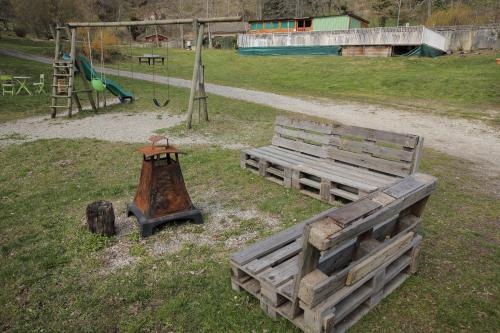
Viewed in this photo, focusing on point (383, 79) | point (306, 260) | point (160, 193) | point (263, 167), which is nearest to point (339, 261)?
point (306, 260)

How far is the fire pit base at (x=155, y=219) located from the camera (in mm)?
4715

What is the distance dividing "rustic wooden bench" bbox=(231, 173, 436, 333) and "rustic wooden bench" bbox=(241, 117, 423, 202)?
1521 millimetres

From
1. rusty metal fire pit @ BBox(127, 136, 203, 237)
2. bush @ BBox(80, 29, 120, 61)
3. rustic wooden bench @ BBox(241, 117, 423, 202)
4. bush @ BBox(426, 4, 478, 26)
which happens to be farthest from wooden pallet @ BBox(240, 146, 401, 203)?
bush @ BBox(426, 4, 478, 26)

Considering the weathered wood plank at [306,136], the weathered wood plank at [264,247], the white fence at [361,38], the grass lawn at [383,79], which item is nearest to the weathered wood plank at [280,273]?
the weathered wood plank at [264,247]

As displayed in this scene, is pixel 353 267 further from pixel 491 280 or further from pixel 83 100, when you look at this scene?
pixel 83 100

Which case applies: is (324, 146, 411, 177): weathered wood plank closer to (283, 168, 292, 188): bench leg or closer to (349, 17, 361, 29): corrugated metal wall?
(283, 168, 292, 188): bench leg

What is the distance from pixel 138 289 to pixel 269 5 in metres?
82.4

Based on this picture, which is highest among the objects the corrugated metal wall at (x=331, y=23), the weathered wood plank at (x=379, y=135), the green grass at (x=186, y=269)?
the corrugated metal wall at (x=331, y=23)

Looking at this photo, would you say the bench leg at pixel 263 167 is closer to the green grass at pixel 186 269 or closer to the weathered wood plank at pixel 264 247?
the green grass at pixel 186 269

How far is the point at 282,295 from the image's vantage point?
124 inches

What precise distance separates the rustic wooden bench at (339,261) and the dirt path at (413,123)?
5.21 metres

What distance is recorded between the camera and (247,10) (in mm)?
91188

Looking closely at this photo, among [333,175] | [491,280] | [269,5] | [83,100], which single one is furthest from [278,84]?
[269,5]

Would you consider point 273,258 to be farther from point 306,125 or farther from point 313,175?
point 306,125
